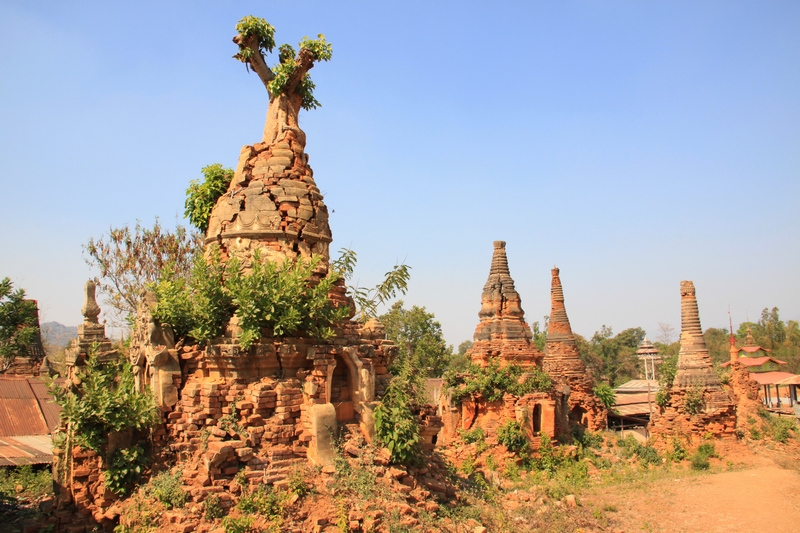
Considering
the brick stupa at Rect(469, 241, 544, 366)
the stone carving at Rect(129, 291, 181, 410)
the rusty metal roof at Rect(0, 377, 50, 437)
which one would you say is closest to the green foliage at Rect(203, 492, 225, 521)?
the stone carving at Rect(129, 291, 181, 410)

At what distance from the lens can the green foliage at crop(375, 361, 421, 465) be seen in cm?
926

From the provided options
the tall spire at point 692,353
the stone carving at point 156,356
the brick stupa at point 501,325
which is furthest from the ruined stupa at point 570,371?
the stone carving at point 156,356

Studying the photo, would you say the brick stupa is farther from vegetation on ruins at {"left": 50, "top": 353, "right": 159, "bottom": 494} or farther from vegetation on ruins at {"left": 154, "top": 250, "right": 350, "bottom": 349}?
vegetation on ruins at {"left": 50, "top": 353, "right": 159, "bottom": 494}

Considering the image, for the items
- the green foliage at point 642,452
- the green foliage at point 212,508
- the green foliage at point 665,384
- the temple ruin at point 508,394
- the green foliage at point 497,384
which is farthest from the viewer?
the green foliage at point 665,384

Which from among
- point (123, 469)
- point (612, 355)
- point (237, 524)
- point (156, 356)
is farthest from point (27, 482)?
point (612, 355)

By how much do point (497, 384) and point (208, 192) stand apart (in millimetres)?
12578

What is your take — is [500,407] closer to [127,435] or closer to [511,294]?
[511,294]

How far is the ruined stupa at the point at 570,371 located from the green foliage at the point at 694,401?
4994 millimetres

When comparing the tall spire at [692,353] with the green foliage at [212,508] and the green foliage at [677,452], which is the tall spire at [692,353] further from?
the green foliage at [212,508]

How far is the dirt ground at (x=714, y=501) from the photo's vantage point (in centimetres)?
1380

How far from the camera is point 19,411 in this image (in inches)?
689

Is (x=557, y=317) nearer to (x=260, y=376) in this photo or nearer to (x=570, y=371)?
(x=570, y=371)

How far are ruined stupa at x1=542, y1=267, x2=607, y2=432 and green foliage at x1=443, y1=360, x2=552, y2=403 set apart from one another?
204 inches

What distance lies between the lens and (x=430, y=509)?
8820 millimetres
